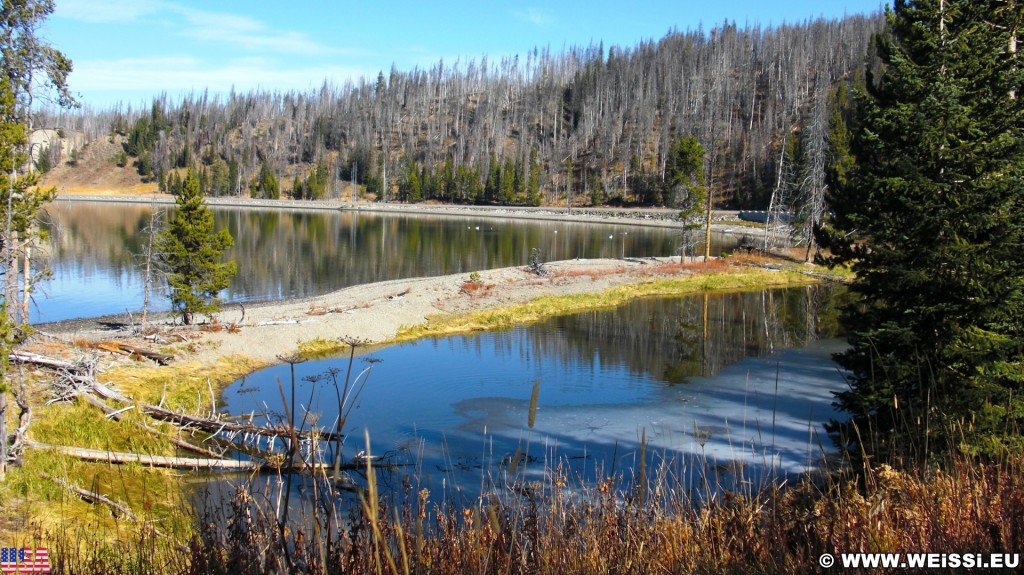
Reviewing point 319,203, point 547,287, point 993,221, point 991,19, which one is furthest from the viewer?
point 319,203

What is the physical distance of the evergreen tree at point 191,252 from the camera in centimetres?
2211

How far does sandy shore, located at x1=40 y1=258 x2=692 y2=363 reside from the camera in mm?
21594

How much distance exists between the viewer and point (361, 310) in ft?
91.1

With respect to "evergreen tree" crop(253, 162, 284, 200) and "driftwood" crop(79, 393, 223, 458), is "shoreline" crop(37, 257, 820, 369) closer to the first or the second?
"driftwood" crop(79, 393, 223, 458)

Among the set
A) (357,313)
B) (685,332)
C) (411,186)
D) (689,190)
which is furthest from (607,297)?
(411,186)

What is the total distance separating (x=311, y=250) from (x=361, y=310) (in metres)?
27.5

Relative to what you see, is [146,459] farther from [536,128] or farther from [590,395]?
[536,128]

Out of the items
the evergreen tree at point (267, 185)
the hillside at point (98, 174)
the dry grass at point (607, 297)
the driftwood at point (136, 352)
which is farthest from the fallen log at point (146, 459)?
the hillside at point (98, 174)

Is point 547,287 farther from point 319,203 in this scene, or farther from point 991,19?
point 319,203

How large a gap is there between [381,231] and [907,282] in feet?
215

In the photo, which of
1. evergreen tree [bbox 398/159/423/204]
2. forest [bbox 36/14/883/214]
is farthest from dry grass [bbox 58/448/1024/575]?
evergreen tree [bbox 398/159/423/204]

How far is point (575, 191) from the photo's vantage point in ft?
390

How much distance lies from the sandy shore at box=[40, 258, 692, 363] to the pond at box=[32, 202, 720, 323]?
2634 mm

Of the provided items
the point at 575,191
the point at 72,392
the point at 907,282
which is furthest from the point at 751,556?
the point at 575,191
